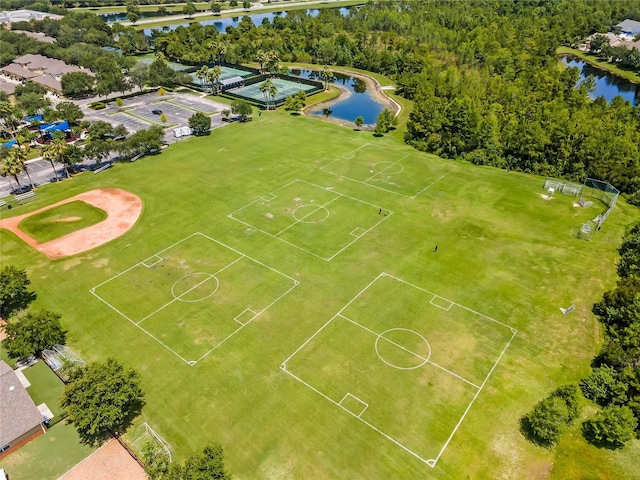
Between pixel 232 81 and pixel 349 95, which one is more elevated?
pixel 232 81

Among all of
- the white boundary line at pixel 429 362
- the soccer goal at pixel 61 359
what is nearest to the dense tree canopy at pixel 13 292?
the soccer goal at pixel 61 359

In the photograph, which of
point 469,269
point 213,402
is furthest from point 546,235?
point 213,402

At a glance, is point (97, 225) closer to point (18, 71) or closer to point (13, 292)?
point (13, 292)

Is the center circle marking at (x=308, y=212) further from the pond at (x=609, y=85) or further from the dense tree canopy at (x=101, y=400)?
the pond at (x=609, y=85)

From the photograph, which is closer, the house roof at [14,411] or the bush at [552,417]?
the bush at [552,417]

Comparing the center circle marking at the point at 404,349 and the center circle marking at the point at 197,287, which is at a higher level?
the center circle marking at the point at 197,287

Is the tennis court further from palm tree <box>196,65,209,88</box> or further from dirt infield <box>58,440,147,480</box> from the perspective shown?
dirt infield <box>58,440,147,480</box>

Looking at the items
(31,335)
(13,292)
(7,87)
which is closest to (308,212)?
(31,335)
